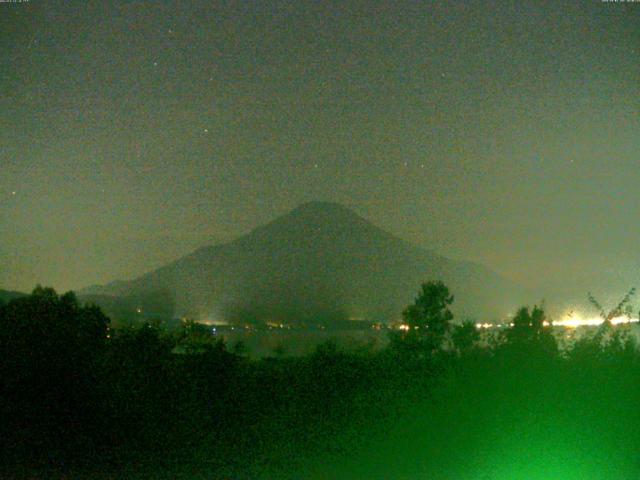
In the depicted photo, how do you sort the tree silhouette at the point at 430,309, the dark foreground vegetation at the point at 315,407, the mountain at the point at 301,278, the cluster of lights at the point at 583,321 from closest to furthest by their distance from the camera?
the dark foreground vegetation at the point at 315,407 → the cluster of lights at the point at 583,321 → the tree silhouette at the point at 430,309 → the mountain at the point at 301,278

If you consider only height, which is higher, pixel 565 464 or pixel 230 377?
pixel 230 377

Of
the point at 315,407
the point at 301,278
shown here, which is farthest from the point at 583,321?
the point at 301,278

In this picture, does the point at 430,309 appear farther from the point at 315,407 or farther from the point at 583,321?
the point at 315,407

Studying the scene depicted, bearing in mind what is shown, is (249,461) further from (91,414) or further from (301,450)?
(91,414)

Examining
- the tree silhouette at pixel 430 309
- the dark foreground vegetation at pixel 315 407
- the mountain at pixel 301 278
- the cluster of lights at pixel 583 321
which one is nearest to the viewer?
the dark foreground vegetation at pixel 315 407

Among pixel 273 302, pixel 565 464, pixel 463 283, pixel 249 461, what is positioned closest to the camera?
pixel 565 464

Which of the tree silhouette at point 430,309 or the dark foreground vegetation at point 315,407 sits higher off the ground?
the tree silhouette at point 430,309

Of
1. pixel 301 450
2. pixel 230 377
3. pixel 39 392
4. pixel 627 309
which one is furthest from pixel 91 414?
pixel 627 309

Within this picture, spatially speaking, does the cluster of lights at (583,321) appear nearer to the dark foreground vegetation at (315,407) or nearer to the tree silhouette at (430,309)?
the dark foreground vegetation at (315,407)

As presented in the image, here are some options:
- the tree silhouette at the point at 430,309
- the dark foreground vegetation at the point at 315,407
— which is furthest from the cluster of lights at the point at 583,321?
the tree silhouette at the point at 430,309
